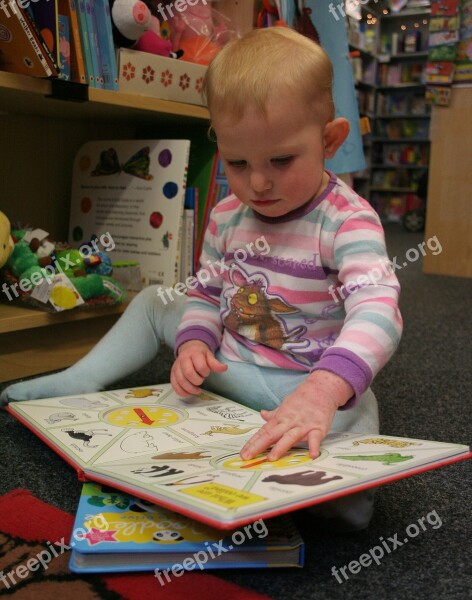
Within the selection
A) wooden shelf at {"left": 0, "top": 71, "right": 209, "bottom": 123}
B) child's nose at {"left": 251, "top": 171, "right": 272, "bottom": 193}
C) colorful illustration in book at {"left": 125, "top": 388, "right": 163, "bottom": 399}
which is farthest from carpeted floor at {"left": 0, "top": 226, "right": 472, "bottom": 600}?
wooden shelf at {"left": 0, "top": 71, "right": 209, "bottom": 123}


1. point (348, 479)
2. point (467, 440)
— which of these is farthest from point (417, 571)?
point (467, 440)

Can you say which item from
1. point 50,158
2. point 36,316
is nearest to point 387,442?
point 36,316

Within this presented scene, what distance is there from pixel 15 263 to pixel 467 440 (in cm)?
78

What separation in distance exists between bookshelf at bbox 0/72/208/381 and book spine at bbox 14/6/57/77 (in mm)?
37

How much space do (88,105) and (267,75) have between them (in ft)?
2.07

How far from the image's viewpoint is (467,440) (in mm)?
834

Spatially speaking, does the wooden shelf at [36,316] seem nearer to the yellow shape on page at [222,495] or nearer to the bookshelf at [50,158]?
the bookshelf at [50,158]

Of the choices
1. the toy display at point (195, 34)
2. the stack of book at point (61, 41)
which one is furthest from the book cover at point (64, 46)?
the toy display at point (195, 34)

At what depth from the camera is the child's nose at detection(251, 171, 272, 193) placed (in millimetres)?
684

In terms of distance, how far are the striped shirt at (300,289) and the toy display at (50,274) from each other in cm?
28

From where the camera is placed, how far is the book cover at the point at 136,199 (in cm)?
126

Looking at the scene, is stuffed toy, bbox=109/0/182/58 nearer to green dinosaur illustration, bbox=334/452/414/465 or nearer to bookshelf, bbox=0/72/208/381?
bookshelf, bbox=0/72/208/381

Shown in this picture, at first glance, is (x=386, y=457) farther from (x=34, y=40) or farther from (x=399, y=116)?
(x=399, y=116)

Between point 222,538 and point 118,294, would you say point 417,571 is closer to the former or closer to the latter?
point 222,538
